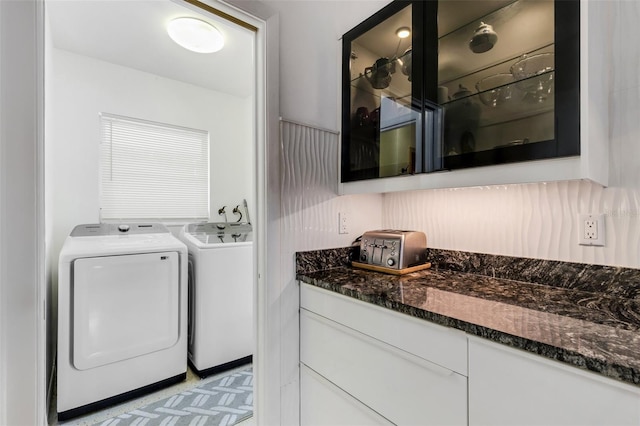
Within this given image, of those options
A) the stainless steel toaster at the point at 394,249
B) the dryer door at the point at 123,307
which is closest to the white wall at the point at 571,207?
the stainless steel toaster at the point at 394,249

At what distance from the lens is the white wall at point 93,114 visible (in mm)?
2285

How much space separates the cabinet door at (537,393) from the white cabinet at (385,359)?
52mm

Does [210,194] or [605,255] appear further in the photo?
[210,194]

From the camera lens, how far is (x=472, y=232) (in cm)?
142

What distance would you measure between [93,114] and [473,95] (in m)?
2.82

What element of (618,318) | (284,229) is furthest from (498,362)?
(284,229)

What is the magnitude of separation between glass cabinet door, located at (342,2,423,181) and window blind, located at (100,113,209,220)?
1979mm

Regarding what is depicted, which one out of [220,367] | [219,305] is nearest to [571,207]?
[219,305]

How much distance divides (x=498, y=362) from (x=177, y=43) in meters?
2.67

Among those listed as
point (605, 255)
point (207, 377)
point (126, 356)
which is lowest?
point (207, 377)

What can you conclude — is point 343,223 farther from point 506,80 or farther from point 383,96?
point 506,80

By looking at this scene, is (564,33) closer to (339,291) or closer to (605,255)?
(605,255)

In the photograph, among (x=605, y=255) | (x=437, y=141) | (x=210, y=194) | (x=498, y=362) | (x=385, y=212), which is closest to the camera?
(x=498, y=362)

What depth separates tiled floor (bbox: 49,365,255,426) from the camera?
1.69 meters
